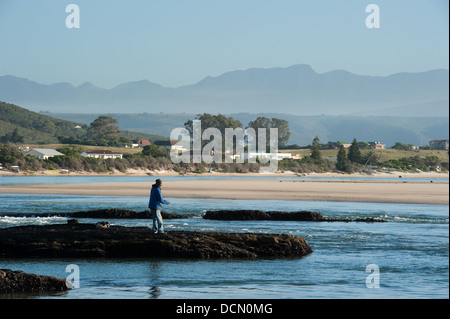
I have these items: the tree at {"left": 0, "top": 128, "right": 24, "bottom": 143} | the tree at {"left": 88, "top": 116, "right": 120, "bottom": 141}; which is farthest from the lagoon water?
the tree at {"left": 88, "top": 116, "right": 120, "bottom": 141}

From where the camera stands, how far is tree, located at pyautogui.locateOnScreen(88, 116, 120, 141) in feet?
622

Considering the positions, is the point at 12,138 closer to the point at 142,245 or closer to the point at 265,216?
the point at 265,216

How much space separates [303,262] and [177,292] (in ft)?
19.2

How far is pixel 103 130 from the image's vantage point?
190875mm

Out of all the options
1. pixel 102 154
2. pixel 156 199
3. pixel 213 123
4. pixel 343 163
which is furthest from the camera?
pixel 213 123

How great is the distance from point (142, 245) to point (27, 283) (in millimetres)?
5396

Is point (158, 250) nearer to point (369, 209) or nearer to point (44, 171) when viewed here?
point (369, 209)

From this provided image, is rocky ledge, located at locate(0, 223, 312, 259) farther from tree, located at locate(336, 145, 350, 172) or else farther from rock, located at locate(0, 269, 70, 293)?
tree, located at locate(336, 145, 350, 172)

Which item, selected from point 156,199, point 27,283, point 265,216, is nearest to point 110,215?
point 265,216

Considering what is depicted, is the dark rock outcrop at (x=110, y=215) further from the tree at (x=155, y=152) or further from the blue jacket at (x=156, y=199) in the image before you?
the tree at (x=155, y=152)

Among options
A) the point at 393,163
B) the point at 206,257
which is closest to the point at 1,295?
the point at 206,257

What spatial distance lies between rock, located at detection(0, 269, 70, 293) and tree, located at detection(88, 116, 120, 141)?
174439 millimetres

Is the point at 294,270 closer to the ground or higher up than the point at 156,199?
closer to the ground
